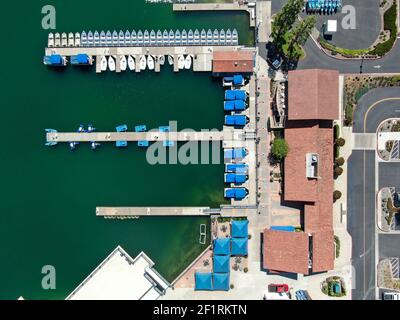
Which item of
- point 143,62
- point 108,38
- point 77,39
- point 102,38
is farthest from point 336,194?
point 77,39

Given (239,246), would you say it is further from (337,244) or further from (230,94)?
(230,94)

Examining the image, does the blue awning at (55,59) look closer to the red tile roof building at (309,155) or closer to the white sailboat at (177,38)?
the white sailboat at (177,38)

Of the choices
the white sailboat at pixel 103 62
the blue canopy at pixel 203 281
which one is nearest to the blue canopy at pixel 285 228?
the blue canopy at pixel 203 281

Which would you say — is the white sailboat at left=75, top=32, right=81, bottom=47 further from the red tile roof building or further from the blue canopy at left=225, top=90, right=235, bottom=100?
the red tile roof building

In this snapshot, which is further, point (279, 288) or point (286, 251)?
point (279, 288)

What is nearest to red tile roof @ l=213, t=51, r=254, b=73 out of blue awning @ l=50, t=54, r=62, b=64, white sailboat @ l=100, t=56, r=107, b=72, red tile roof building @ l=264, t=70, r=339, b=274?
red tile roof building @ l=264, t=70, r=339, b=274
